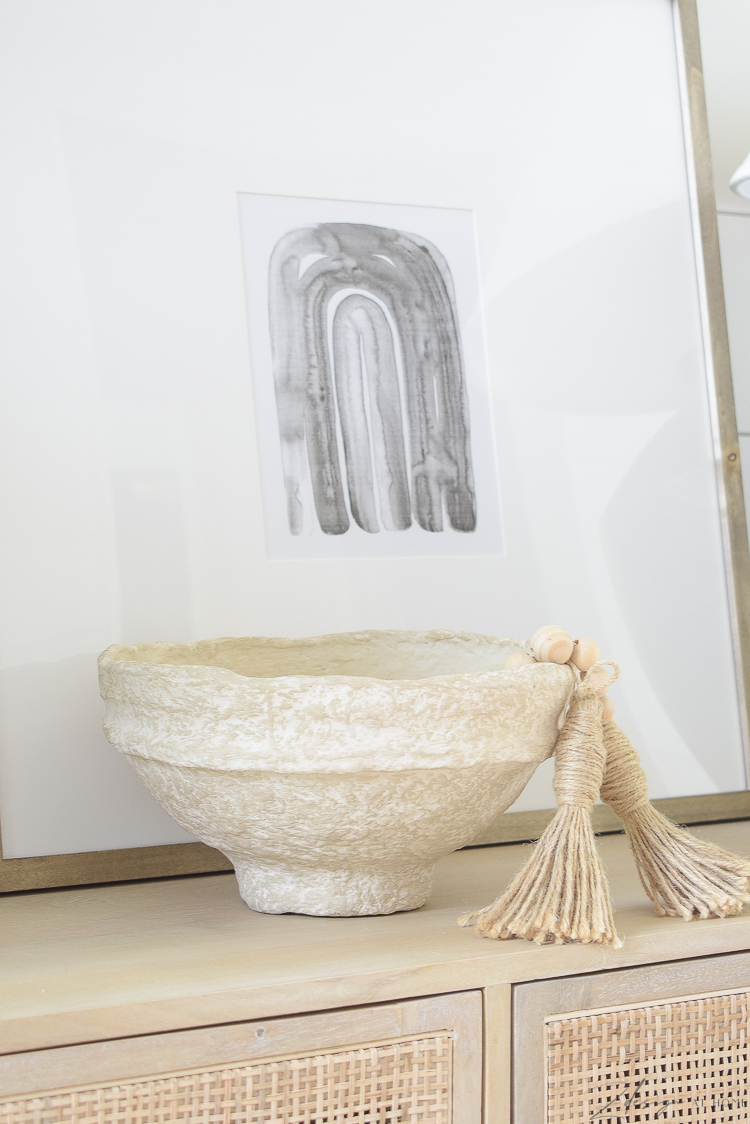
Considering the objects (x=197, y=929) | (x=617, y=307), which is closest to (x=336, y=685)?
(x=197, y=929)

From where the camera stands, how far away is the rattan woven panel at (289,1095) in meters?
0.53

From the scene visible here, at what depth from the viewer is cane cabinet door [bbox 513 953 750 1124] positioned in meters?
0.60

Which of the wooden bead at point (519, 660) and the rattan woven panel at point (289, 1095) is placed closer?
the rattan woven panel at point (289, 1095)

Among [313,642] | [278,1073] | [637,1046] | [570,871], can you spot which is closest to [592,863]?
[570,871]

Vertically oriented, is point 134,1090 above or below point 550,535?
below

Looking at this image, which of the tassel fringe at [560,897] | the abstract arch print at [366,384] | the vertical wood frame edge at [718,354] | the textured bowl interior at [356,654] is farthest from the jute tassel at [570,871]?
the vertical wood frame edge at [718,354]

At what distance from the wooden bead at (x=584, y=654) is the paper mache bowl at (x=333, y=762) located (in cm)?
2

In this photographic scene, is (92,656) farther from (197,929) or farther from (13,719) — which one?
(197,929)

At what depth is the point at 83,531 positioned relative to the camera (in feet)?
2.92

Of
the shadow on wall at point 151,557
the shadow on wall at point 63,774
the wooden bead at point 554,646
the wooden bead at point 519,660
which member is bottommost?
the shadow on wall at point 63,774

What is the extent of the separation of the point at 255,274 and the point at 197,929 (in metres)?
0.65

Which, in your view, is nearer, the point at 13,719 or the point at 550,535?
the point at 13,719

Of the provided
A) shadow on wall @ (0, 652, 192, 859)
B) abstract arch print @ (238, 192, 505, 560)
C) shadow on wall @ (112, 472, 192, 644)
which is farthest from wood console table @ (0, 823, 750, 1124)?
abstract arch print @ (238, 192, 505, 560)

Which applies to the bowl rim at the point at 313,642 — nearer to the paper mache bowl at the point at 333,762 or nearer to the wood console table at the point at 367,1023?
the paper mache bowl at the point at 333,762
